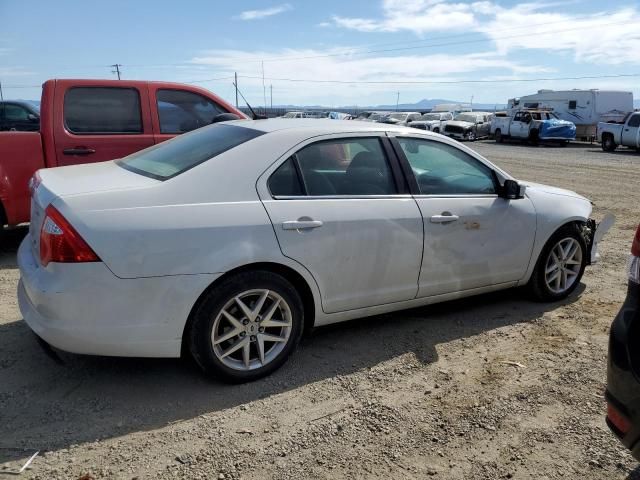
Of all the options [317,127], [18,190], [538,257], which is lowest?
[538,257]

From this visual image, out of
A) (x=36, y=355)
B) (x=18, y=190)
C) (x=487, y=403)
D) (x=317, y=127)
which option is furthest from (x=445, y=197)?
(x=18, y=190)

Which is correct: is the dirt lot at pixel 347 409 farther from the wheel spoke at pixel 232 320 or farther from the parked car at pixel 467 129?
the parked car at pixel 467 129

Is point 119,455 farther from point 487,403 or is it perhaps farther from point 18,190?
point 18,190

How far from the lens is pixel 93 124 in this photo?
608cm

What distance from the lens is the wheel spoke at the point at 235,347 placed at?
10.8ft

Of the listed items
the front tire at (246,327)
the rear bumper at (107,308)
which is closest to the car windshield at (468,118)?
the front tire at (246,327)

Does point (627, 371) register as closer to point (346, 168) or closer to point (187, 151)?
point (346, 168)

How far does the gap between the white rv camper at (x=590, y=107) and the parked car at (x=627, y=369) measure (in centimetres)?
3285

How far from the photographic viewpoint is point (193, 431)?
115 inches

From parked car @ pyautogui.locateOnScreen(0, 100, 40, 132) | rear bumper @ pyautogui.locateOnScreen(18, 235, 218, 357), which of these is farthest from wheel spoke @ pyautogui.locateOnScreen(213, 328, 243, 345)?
parked car @ pyautogui.locateOnScreen(0, 100, 40, 132)

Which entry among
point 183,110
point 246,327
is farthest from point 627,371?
point 183,110

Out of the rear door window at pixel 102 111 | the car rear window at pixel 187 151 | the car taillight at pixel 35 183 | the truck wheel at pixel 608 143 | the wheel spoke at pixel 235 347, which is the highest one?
the rear door window at pixel 102 111

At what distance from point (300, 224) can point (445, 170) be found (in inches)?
55.2

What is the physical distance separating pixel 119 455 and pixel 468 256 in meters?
2.68
